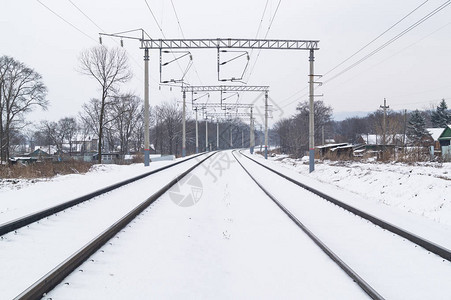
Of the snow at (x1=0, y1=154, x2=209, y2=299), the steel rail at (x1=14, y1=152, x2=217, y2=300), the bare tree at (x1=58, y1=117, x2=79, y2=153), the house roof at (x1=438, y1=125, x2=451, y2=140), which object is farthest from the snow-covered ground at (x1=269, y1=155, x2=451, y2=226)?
the bare tree at (x1=58, y1=117, x2=79, y2=153)

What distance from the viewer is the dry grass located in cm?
1861

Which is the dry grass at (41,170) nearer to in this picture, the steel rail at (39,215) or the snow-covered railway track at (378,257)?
the steel rail at (39,215)

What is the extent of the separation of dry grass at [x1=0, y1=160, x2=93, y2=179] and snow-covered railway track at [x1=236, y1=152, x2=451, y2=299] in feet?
57.5

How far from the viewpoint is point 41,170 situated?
65.8ft

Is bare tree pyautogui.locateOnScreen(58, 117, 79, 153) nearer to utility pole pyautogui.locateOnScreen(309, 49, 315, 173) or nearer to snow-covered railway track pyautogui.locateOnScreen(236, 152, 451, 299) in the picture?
utility pole pyautogui.locateOnScreen(309, 49, 315, 173)

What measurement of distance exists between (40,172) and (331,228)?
19219 mm

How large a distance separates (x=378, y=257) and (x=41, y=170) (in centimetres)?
2096

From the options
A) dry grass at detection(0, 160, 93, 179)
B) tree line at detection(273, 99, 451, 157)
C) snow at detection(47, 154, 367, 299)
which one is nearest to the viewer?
snow at detection(47, 154, 367, 299)

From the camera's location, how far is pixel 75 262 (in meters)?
4.11

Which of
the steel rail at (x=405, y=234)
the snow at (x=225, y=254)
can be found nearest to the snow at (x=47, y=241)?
the snow at (x=225, y=254)

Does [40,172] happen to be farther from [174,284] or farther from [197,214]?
[174,284]

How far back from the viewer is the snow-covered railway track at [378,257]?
3676mm

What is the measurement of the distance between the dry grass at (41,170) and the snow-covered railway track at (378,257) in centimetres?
1752

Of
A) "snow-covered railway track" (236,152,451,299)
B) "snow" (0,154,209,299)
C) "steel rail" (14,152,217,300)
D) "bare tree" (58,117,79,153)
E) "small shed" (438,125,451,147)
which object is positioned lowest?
"snow-covered railway track" (236,152,451,299)
